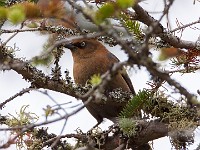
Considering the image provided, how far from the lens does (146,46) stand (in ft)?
5.34

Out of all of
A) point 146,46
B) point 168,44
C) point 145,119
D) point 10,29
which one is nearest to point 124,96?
point 145,119

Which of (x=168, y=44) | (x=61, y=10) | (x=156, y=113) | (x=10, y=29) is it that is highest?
(x=10, y=29)

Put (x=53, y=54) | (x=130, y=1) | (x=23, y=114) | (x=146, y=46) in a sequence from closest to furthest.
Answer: (x=146, y=46) < (x=130, y=1) < (x=23, y=114) < (x=53, y=54)

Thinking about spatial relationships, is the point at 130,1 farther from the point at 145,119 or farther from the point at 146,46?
the point at 145,119

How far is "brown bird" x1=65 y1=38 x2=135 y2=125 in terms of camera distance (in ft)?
13.3

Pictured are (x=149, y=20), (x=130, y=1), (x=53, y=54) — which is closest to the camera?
(x=130, y=1)

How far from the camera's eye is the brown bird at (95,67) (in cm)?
405

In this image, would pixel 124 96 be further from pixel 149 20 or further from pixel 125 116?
pixel 149 20

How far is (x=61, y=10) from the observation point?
6.57ft

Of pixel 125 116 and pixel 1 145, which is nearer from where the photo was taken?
pixel 1 145

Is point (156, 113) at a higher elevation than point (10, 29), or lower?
lower

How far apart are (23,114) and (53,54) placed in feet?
1.44

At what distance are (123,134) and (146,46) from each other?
1.39 meters

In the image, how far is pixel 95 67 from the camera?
14.2 feet
